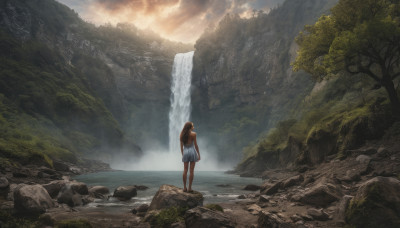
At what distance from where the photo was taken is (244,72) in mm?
102750

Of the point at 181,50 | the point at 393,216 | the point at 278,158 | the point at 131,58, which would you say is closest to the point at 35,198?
the point at 393,216

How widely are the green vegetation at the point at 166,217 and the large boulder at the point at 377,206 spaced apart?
15.7 ft

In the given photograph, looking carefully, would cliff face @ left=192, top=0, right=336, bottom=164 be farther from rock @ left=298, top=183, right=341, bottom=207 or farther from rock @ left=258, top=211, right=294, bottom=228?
rock @ left=258, top=211, right=294, bottom=228

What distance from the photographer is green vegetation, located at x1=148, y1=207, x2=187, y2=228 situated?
728 cm

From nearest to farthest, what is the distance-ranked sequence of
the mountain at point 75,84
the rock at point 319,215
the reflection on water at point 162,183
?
the rock at point 319,215 → the reflection on water at point 162,183 → the mountain at point 75,84

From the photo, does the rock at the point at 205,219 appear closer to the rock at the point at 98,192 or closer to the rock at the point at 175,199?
the rock at the point at 175,199

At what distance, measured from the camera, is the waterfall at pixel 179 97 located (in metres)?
94.4

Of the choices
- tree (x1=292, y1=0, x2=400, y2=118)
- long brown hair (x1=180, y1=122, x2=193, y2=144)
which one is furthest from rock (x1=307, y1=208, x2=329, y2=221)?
tree (x1=292, y1=0, x2=400, y2=118)

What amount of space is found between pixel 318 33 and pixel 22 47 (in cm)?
9122

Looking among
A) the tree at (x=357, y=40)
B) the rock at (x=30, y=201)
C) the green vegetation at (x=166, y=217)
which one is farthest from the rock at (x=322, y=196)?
the rock at (x=30, y=201)

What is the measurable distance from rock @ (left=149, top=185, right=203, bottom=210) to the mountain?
2092cm

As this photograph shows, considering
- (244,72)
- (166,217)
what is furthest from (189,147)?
(244,72)

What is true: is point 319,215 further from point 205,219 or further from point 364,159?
point 364,159

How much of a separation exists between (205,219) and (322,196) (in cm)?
499
